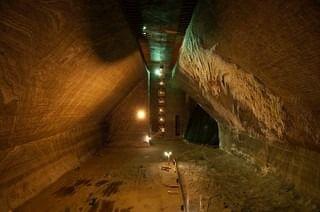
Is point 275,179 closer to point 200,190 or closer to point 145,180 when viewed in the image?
point 200,190

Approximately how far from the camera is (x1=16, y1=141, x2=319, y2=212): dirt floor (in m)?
4.32

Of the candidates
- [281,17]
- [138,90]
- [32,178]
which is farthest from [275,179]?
[138,90]

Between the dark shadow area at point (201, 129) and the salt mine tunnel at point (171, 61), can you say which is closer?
the salt mine tunnel at point (171, 61)

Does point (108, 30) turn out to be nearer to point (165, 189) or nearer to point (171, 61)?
point (165, 189)

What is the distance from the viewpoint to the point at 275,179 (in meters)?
5.56

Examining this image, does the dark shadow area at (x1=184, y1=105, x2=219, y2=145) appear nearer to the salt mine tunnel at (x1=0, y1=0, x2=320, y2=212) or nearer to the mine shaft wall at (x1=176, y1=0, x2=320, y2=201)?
the salt mine tunnel at (x1=0, y1=0, x2=320, y2=212)

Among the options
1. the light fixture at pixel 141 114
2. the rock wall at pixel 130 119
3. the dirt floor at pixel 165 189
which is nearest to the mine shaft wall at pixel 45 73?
the dirt floor at pixel 165 189

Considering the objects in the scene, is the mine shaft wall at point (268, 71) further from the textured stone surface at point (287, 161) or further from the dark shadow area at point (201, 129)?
the dark shadow area at point (201, 129)

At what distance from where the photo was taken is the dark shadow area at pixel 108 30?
3.14 meters

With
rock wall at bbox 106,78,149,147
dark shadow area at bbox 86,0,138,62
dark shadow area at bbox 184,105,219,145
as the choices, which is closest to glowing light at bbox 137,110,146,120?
rock wall at bbox 106,78,149,147

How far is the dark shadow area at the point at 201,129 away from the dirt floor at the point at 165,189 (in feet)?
10.00

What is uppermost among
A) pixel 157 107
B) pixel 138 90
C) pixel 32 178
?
pixel 138 90

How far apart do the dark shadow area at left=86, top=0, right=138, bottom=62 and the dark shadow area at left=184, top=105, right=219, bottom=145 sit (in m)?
7.40

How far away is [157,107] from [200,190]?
315 inches
